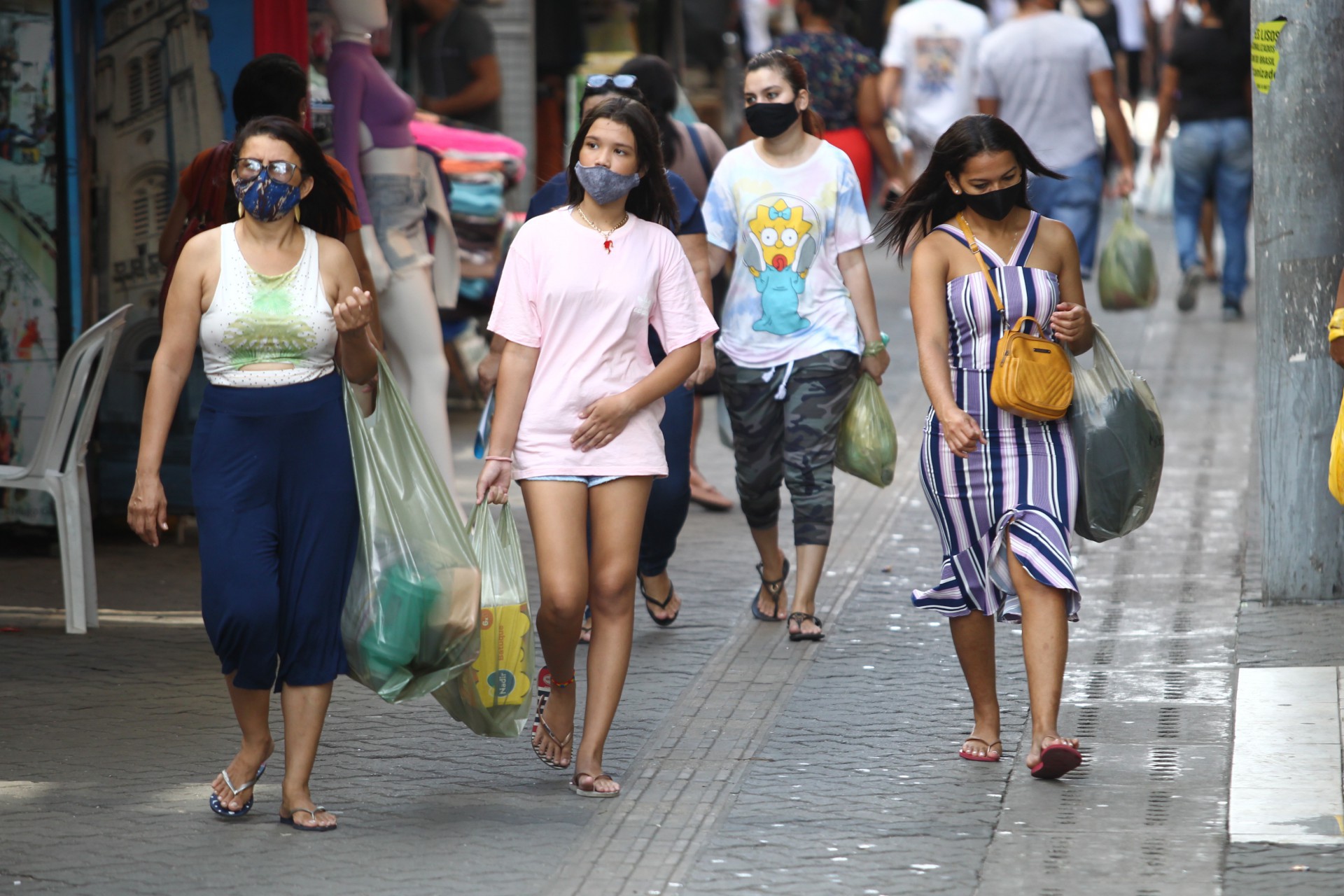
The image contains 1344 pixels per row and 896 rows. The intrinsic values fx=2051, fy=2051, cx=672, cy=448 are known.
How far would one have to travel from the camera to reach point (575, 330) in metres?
5.13

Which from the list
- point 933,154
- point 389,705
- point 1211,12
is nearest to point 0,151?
point 389,705

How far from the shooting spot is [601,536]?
16.8 ft

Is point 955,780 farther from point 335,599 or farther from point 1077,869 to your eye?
point 335,599

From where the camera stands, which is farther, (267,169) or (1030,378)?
(1030,378)

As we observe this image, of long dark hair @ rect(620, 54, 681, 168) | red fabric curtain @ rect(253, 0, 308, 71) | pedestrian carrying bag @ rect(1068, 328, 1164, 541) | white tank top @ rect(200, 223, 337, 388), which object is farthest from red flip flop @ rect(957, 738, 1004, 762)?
red fabric curtain @ rect(253, 0, 308, 71)

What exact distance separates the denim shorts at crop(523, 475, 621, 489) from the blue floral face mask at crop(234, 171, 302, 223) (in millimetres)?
898

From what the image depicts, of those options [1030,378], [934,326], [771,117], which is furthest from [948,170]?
[771,117]

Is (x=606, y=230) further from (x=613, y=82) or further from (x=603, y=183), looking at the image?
(x=613, y=82)

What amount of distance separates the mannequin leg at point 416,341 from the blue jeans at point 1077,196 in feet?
14.9

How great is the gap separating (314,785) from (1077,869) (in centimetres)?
199

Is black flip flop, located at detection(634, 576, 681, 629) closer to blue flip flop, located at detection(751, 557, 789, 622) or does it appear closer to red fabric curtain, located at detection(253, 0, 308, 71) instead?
blue flip flop, located at detection(751, 557, 789, 622)

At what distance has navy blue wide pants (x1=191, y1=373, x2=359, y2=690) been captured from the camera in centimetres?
480

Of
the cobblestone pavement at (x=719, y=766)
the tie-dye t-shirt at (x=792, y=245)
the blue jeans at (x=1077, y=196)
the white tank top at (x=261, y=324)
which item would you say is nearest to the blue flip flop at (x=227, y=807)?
the cobblestone pavement at (x=719, y=766)

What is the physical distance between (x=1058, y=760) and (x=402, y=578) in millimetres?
1675
